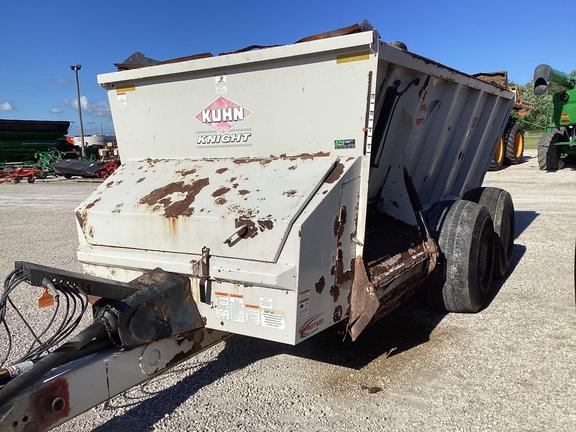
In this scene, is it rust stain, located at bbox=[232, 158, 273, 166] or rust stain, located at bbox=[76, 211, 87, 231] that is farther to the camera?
rust stain, located at bbox=[76, 211, 87, 231]

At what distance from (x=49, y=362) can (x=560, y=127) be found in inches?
580

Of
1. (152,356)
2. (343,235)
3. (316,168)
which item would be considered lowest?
(152,356)

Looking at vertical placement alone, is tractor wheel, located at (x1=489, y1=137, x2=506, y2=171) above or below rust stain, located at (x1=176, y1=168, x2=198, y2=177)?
below

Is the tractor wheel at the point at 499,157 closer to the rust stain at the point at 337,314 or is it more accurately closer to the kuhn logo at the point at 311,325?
the rust stain at the point at 337,314

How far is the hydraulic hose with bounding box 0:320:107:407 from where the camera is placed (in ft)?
6.86

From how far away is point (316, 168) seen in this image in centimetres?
305

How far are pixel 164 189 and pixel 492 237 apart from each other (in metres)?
3.01

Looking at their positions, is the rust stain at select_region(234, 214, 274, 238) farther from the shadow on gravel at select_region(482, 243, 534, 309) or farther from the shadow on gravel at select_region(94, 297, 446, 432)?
the shadow on gravel at select_region(482, 243, 534, 309)

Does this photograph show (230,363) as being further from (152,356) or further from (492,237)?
(492,237)

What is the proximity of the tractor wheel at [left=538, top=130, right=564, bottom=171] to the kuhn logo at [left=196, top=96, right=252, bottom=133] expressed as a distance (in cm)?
1331

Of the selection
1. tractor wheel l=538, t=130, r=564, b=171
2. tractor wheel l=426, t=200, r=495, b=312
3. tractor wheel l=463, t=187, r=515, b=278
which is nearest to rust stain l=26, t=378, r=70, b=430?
tractor wheel l=426, t=200, r=495, b=312

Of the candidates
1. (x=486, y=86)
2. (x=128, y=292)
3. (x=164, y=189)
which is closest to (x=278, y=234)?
(x=128, y=292)

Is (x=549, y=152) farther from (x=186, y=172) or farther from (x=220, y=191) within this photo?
(x=220, y=191)

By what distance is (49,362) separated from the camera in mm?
2225
